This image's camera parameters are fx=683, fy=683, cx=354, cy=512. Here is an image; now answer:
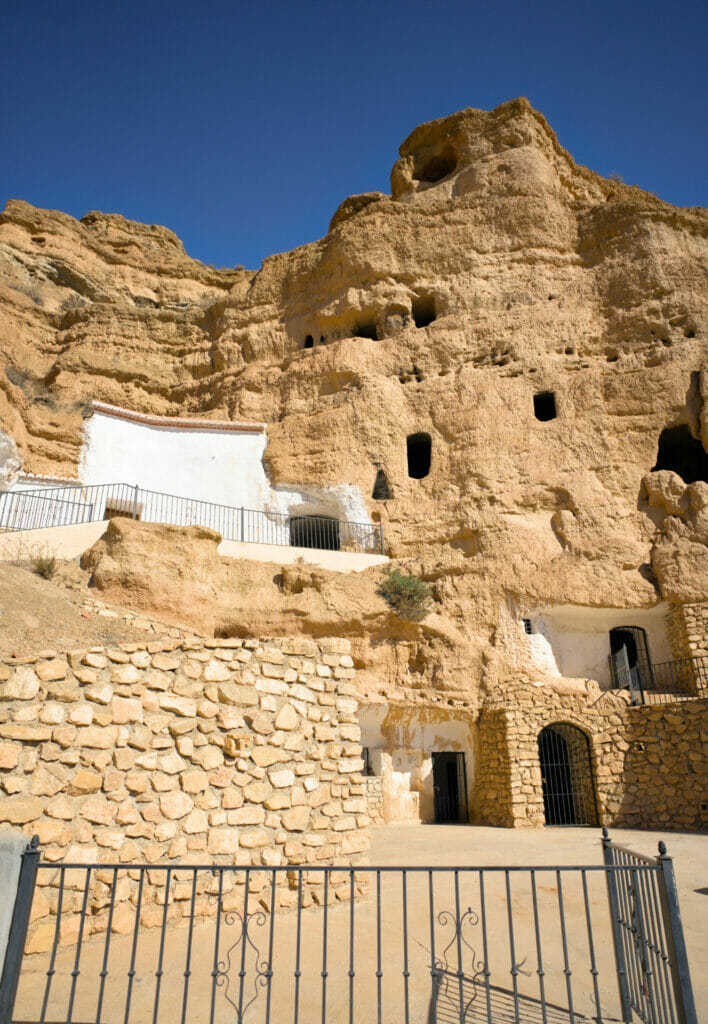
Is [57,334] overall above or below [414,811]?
above

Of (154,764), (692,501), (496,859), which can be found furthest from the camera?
(692,501)

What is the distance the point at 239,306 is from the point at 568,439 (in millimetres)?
11775

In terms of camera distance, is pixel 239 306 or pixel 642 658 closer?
pixel 642 658

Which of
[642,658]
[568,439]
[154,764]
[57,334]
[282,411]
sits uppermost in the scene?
[57,334]

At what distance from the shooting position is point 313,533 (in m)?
19.4

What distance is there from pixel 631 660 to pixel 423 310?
11887 millimetres

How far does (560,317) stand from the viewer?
1931 cm

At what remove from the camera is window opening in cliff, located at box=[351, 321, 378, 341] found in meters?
21.4

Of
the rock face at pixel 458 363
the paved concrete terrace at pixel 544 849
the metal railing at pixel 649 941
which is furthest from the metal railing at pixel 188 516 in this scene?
the metal railing at pixel 649 941

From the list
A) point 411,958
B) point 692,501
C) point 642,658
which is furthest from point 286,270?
point 411,958

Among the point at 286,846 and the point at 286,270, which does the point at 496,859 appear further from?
the point at 286,270

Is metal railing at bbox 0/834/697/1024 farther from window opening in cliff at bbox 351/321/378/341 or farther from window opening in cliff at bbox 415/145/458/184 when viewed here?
window opening in cliff at bbox 415/145/458/184

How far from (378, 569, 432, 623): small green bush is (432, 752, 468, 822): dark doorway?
3.12 metres

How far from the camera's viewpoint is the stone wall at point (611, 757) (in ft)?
40.6
